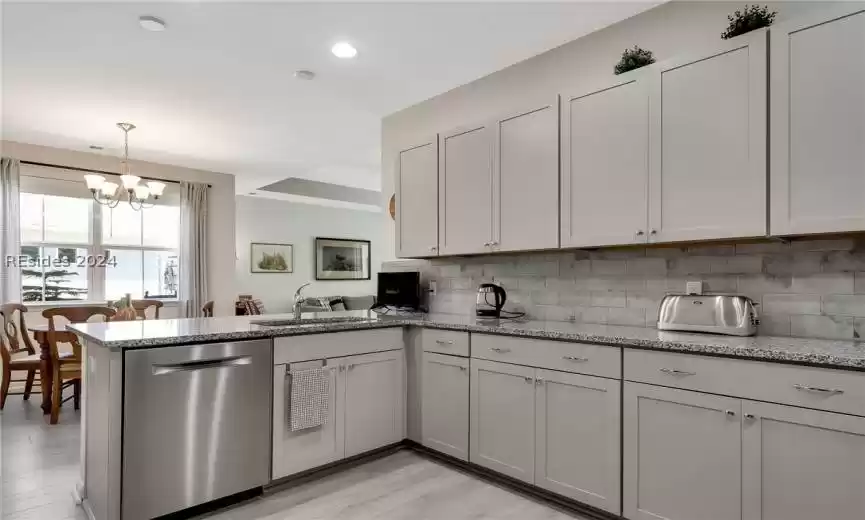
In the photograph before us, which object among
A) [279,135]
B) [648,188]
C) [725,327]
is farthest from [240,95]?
[725,327]

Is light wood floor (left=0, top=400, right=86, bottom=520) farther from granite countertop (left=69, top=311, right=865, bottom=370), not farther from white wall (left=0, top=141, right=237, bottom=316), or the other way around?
white wall (left=0, top=141, right=237, bottom=316)

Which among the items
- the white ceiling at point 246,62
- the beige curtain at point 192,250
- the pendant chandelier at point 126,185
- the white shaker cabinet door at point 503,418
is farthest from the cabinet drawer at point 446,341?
the beige curtain at point 192,250

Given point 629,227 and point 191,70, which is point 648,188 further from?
point 191,70

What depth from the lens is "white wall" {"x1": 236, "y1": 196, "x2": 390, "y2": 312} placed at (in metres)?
8.31

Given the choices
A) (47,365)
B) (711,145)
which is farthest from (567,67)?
(47,365)

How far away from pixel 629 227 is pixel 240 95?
320cm

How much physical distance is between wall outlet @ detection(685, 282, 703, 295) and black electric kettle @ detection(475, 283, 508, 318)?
→ 1091 mm

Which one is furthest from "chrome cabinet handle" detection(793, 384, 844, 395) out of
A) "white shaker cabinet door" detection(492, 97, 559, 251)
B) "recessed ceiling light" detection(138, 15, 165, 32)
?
"recessed ceiling light" detection(138, 15, 165, 32)

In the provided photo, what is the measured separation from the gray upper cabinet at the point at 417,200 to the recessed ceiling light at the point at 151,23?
168 cm

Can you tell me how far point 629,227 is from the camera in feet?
7.98

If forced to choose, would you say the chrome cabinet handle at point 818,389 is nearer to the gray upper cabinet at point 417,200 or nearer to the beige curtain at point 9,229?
the gray upper cabinet at point 417,200

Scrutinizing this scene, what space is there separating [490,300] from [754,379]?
5.54 ft

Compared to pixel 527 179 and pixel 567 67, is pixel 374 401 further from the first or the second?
pixel 567 67

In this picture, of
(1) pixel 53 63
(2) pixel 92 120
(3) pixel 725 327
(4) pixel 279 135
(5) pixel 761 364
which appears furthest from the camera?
(4) pixel 279 135
